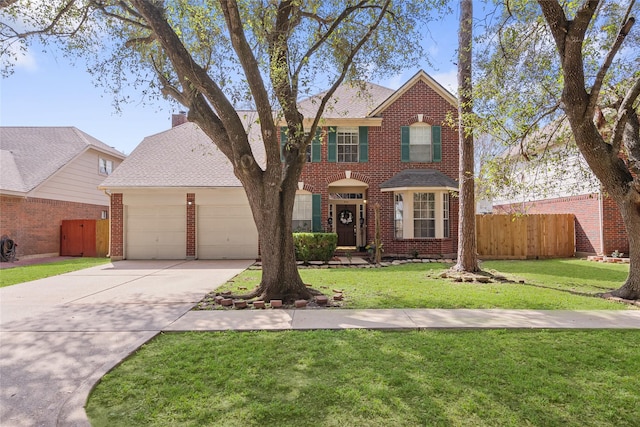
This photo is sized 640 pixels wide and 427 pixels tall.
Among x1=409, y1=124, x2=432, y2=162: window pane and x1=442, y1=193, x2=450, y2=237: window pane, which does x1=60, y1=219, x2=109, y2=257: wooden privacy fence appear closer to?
x1=409, y1=124, x2=432, y2=162: window pane

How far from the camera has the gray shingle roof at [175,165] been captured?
573 inches

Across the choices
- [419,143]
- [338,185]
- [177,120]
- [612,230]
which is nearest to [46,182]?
[177,120]

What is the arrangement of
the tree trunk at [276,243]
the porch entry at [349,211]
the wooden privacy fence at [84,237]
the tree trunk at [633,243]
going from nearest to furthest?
the tree trunk at [276,243]
the tree trunk at [633,243]
the porch entry at [349,211]
the wooden privacy fence at [84,237]

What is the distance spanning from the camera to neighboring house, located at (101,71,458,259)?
14.6 meters

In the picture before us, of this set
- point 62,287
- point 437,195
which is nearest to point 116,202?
point 62,287

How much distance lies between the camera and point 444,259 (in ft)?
46.3

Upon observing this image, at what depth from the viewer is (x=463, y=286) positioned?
8.64 m

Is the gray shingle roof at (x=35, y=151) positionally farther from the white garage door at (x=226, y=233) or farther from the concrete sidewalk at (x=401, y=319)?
the concrete sidewalk at (x=401, y=319)

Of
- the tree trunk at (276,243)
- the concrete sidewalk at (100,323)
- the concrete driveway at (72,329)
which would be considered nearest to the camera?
the concrete driveway at (72,329)

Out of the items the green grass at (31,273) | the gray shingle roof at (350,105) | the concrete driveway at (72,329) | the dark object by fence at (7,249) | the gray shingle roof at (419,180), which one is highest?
the gray shingle roof at (350,105)

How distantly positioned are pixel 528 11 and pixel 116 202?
15.3 m

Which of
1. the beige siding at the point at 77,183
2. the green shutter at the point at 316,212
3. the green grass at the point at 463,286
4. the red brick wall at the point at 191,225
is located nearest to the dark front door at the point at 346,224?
the green shutter at the point at 316,212

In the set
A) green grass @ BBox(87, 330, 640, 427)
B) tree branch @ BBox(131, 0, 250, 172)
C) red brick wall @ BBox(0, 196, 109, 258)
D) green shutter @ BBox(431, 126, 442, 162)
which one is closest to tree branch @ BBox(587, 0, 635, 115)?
green grass @ BBox(87, 330, 640, 427)

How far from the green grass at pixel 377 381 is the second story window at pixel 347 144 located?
10989 mm
